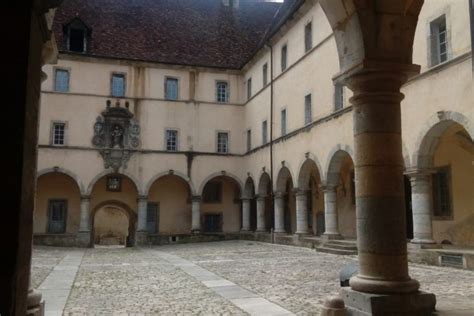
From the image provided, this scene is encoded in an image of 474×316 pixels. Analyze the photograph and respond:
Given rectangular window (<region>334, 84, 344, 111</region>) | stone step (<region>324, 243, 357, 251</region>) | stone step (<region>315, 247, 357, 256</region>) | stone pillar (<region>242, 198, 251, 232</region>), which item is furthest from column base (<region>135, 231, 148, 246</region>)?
rectangular window (<region>334, 84, 344, 111</region>)

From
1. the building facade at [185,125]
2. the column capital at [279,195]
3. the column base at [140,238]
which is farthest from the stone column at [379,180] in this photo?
the column base at [140,238]

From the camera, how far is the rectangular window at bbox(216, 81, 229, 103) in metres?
30.2

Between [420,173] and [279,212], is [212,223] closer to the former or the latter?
[279,212]

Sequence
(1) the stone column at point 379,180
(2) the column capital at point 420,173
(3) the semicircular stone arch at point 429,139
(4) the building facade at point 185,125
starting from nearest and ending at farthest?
1. (1) the stone column at point 379,180
2. (3) the semicircular stone arch at point 429,139
3. (2) the column capital at point 420,173
4. (4) the building facade at point 185,125

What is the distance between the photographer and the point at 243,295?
8.64 m

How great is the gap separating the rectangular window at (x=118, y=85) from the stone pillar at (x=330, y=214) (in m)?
14.3

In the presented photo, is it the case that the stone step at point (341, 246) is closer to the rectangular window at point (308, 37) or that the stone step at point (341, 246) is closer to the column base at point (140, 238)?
the rectangular window at point (308, 37)

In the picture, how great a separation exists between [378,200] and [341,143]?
45.9 ft

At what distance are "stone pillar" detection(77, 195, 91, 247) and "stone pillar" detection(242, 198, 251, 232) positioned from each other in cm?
882

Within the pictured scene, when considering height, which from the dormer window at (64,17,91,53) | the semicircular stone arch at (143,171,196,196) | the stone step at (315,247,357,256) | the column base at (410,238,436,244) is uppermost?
the dormer window at (64,17,91,53)

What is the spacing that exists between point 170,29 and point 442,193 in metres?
20.7

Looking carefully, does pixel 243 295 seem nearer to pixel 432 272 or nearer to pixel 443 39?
pixel 432 272

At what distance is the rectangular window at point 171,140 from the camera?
29.1 meters

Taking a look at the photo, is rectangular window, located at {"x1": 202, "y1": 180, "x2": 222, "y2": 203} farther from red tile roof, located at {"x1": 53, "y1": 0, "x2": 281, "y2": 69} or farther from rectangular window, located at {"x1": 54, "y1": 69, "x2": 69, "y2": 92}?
rectangular window, located at {"x1": 54, "y1": 69, "x2": 69, "y2": 92}
